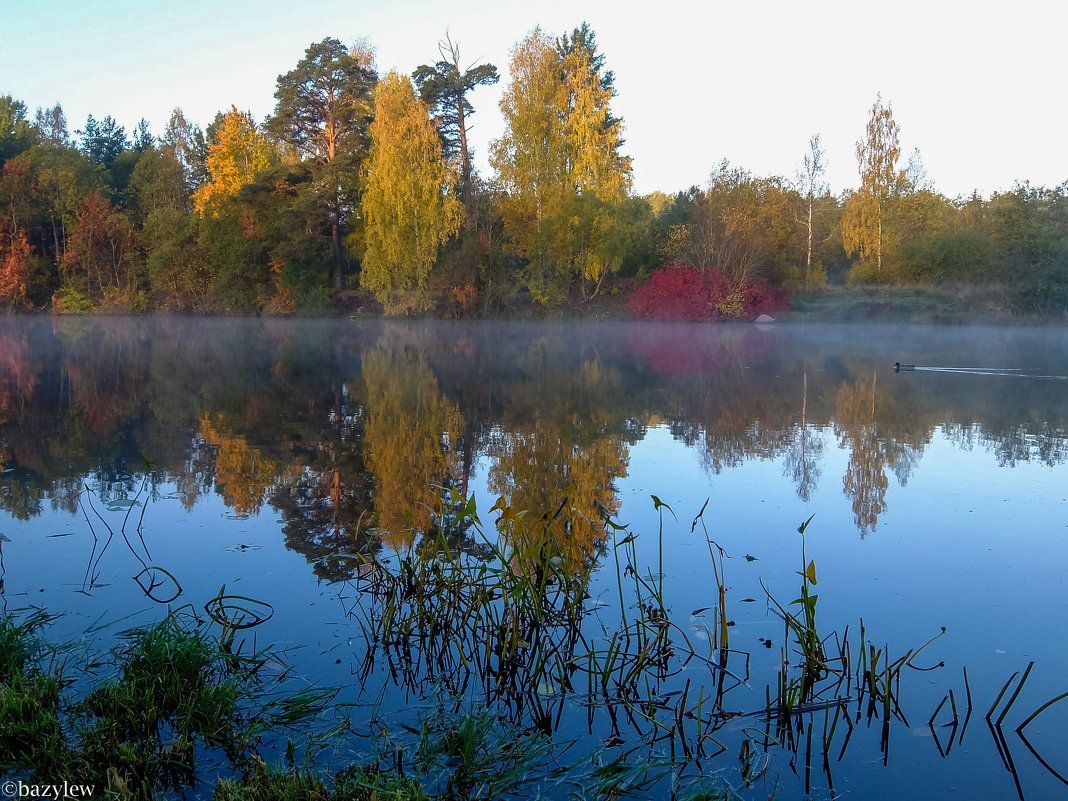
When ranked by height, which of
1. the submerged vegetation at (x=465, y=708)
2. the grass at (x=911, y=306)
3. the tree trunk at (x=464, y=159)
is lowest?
the submerged vegetation at (x=465, y=708)

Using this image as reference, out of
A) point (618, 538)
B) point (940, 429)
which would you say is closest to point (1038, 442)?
point (940, 429)

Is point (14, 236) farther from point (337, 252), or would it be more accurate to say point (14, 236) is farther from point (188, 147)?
point (337, 252)

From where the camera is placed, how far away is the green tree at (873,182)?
48.4 m

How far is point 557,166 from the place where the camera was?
41.8m

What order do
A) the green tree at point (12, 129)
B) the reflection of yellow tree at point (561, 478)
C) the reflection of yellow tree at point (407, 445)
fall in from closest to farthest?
the reflection of yellow tree at point (561, 478), the reflection of yellow tree at point (407, 445), the green tree at point (12, 129)

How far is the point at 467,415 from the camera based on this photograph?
12344 millimetres

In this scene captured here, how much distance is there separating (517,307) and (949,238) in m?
23.2

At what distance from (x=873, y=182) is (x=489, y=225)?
23.9 m

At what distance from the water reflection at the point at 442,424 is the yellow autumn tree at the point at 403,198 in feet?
57.7

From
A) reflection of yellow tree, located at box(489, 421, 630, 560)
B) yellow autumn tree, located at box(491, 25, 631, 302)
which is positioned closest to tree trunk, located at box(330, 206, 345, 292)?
yellow autumn tree, located at box(491, 25, 631, 302)

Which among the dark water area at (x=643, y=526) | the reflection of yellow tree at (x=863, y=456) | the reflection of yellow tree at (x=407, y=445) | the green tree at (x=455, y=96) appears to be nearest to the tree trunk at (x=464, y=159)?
the green tree at (x=455, y=96)

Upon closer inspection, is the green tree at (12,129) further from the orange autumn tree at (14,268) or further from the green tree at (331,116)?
the green tree at (331,116)

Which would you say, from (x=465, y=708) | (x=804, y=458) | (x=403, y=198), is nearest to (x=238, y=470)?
(x=465, y=708)

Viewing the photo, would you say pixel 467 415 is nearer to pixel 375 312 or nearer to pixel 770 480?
pixel 770 480
